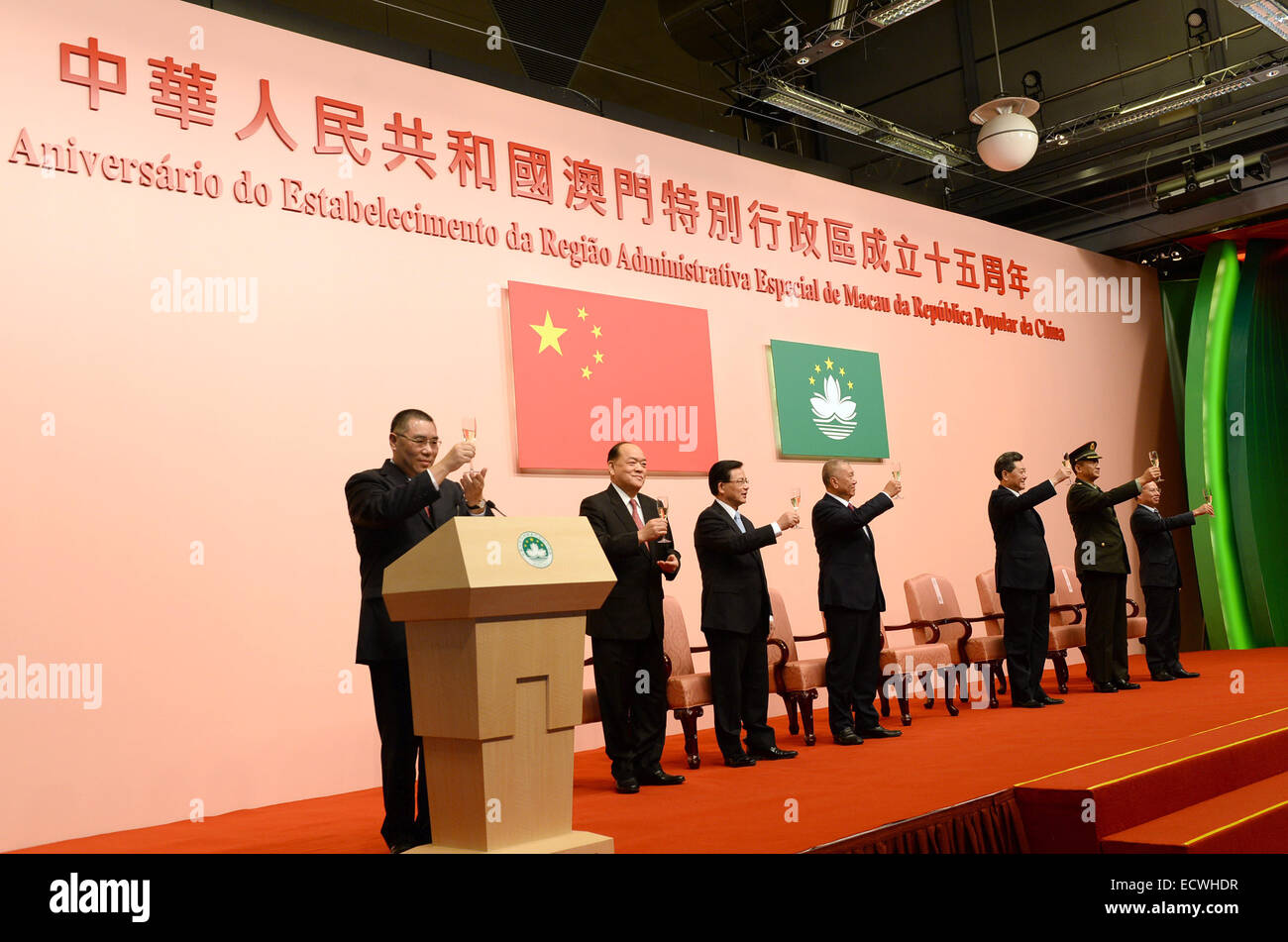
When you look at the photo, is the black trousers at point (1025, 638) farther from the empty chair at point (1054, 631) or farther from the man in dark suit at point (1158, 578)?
the man in dark suit at point (1158, 578)

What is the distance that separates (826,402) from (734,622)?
9.37 feet

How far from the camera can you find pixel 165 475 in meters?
4.50

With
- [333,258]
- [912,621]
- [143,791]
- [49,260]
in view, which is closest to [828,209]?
[912,621]

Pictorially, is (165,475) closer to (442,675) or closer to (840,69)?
(442,675)

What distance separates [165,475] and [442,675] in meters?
2.43

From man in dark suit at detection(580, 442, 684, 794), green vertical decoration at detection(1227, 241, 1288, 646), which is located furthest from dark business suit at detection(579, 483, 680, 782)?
green vertical decoration at detection(1227, 241, 1288, 646)

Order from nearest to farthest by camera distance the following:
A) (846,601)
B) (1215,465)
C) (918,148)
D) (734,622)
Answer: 1. (734,622)
2. (846,601)
3. (918,148)
4. (1215,465)

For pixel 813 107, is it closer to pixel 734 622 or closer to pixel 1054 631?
pixel 1054 631

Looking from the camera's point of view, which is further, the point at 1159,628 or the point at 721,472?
the point at 1159,628

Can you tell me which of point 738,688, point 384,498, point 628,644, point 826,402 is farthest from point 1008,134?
point 384,498

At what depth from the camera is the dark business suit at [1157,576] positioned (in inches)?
273

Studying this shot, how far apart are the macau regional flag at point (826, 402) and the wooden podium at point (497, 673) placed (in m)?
4.31

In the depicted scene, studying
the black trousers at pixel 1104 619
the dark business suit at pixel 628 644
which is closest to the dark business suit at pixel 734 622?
the dark business suit at pixel 628 644

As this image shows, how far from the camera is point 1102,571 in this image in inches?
251
